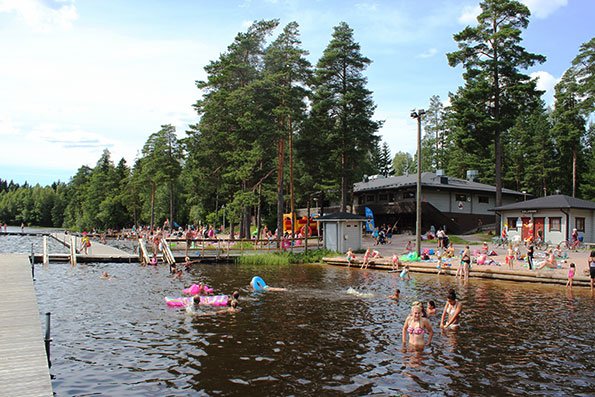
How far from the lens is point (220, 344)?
522 inches

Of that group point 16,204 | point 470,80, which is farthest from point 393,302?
point 16,204

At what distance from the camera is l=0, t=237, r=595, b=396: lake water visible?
396 inches

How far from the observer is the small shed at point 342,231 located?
128ft

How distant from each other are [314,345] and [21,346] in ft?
23.6

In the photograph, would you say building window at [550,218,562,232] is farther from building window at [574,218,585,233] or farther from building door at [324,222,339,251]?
A: building door at [324,222,339,251]

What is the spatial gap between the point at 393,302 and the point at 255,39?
3422cm

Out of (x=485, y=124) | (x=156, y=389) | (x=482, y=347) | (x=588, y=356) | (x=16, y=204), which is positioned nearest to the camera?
(x=156, y=389)

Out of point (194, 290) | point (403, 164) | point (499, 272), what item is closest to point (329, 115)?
point (499, 272)

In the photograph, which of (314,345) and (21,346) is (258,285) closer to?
(314,345)

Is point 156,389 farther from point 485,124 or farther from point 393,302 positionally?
point 485,124

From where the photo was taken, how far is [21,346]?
10016mm

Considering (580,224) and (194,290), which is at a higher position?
(580,224)

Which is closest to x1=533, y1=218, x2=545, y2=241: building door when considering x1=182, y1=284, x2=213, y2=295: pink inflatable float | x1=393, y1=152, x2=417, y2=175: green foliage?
x1=182, y1=284, x2=213, y2=295: pink inflatable float

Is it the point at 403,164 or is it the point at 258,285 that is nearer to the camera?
the point at 258,285
